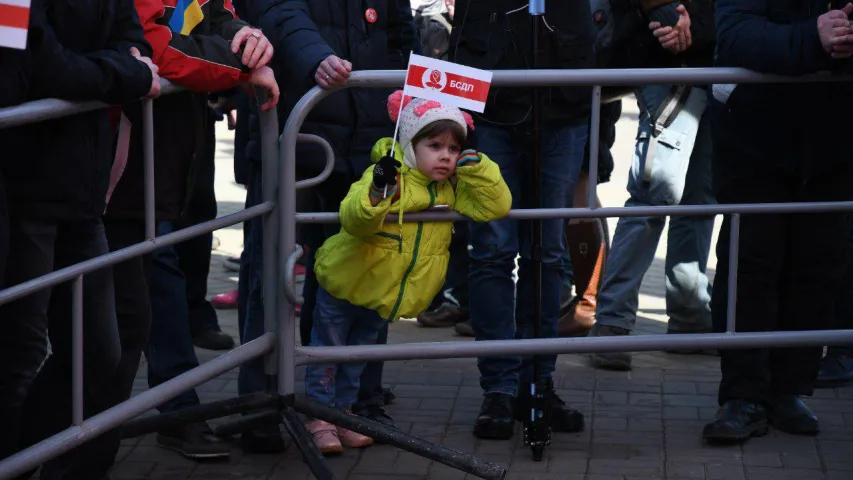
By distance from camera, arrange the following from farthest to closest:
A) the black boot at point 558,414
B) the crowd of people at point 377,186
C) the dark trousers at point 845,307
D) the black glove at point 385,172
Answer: the dark trousers at point 845,307, the black boot at point 558,414, the black glove at point 385,172, the crowd of people at point 377,186

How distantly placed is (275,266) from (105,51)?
115 centimetres

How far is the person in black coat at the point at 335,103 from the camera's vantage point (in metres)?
5.07

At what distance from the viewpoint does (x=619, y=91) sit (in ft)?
17.6

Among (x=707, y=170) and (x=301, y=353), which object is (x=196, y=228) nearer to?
(x=301, y=353)

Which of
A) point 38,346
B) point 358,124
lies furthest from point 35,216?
point 358,124

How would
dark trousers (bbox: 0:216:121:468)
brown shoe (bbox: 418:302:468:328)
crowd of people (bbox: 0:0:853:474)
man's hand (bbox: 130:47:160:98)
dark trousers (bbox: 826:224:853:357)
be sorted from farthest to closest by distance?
brown shoe (bbox: 418:302:468:328)
dark trousers (bbox: 826:224:853:357)
man's hand (bbox: 130:47:160:98)
crowd of people (bbox: 0:0:853:474)
dark trousers (bbox: 0:216:121:468)

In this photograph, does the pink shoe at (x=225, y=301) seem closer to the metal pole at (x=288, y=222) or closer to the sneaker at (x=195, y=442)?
the sneaker at (x=195, y=442)

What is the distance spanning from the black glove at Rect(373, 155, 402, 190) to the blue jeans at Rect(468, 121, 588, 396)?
86 cm

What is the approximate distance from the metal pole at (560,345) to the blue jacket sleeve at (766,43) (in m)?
0.93

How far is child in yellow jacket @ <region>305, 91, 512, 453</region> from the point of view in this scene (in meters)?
4.68

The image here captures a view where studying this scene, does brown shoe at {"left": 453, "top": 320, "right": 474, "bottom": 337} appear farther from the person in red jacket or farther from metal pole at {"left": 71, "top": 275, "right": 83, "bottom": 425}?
metal pole at {"left": 71, "top": 275, "right": 83, "bottom": 425}

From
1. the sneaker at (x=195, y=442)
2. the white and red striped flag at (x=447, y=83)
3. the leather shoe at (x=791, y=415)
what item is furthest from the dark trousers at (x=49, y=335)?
the leather shoe at (x=791, y=415)

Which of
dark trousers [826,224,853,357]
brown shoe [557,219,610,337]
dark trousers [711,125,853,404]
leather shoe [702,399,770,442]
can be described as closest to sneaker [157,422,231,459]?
leather shoe [702,399,770,442]

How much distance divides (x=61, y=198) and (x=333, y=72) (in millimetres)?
1162
